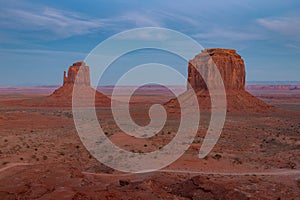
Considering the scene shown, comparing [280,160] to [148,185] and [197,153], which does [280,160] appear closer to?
[197,153]

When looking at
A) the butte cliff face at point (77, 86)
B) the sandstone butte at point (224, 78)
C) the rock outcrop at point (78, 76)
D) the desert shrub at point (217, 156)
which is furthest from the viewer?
the rock outcrop at point (78, 76)

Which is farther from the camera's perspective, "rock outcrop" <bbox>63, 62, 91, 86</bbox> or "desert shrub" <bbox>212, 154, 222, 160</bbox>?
"rock outcrop" <bbox>63, 62, 91, 86</bbox>

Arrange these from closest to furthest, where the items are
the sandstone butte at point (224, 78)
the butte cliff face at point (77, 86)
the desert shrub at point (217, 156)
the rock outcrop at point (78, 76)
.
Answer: the desert shrub at point (217, 156) < the sandstone butte at point (224, 78) < the butte cliff face at point (77, 86) < the rock outcrop at point (78, 76)

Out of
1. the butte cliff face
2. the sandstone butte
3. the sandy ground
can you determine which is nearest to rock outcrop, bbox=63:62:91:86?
the butte cliff face

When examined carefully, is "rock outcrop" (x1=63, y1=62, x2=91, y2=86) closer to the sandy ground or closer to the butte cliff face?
the butte cliff face

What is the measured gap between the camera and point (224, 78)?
5703 centimetres

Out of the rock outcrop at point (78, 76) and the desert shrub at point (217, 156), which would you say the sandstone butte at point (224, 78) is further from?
the rock outcrop at point (78, 76)

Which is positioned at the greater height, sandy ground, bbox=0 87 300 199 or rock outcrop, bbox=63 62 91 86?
rock outcrop, bbox=63 62 91 86

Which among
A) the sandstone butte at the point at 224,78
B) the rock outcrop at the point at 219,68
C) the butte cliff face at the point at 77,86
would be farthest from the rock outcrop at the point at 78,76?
the sandstone butte at the point at 224,78

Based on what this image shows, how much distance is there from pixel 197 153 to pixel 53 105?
58.4 metres

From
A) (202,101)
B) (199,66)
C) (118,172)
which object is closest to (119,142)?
(118,172)

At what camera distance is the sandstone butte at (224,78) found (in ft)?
175

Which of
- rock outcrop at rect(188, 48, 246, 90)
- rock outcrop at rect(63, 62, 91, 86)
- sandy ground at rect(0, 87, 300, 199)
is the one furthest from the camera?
rock outcrop at rect(63, 62, 91, 86)

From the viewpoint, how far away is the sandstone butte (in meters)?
53.3
